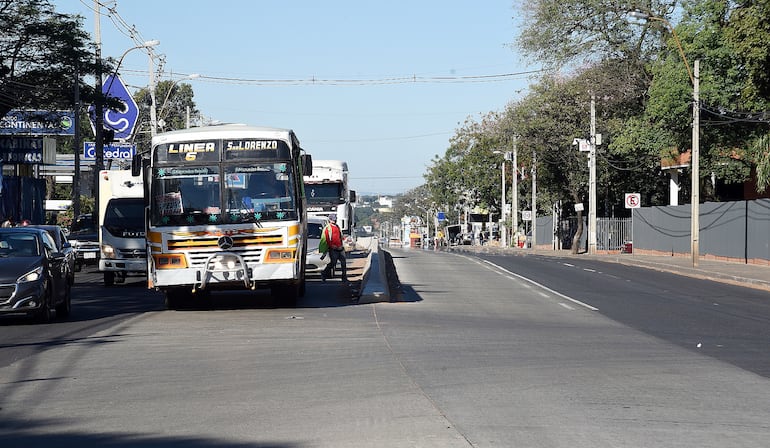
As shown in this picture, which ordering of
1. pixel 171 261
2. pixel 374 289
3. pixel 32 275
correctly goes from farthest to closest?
pixel 374 289 → pixel 171 261 → pixel 32 275

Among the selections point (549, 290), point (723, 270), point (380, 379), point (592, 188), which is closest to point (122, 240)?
point (549, 290)

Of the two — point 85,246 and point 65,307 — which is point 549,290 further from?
point 85,246

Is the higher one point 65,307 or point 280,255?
point 280,255

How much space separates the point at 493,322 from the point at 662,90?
29.8m

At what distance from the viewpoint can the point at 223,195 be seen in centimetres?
1939

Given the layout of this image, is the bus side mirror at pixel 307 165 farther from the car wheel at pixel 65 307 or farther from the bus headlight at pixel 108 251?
the bus headlight at pixel 108 251

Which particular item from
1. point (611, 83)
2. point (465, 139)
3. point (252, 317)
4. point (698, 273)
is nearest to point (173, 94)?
point (465, 139)

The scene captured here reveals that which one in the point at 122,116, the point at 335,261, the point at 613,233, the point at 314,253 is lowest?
the point at 335,261

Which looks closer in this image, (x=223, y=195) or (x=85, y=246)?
(x=223, y=195)

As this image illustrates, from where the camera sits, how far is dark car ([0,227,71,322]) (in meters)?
17.0

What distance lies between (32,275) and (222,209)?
3.56 meters

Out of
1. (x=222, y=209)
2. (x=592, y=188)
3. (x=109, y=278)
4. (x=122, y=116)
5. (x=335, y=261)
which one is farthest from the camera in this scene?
(x=122, y=116)

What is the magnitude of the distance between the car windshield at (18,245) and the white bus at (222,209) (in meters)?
2.04

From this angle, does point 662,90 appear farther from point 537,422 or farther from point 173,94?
point 173,94
